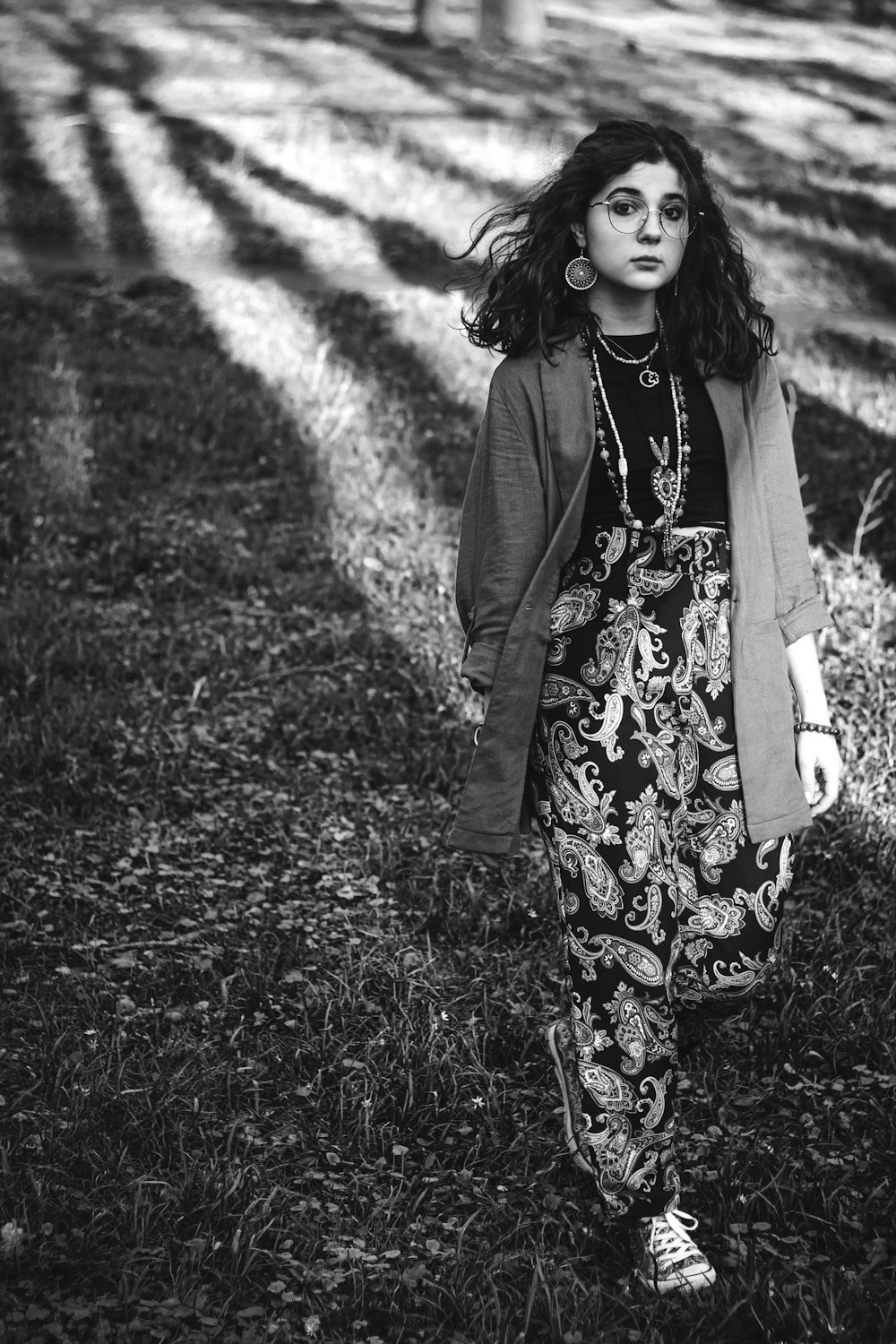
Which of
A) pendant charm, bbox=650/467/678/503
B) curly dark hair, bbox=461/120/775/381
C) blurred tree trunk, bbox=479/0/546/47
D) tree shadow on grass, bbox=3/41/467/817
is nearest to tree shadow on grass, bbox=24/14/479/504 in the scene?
tree shadow on grass, bbox=3/41/467/817

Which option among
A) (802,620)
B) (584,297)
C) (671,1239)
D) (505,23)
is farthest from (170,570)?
(505,23)

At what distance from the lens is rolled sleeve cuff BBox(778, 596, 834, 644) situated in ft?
10.7

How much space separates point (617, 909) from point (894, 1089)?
1225mm

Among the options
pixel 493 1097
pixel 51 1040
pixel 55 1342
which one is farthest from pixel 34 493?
pixel 55 1342

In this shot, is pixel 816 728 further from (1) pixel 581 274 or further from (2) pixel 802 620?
(1) pixel 581 274

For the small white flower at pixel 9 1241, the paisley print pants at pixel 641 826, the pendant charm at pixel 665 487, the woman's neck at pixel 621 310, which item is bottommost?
the small white flower at pixel 9 1241

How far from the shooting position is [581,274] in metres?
3.27

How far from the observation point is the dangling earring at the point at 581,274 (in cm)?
326

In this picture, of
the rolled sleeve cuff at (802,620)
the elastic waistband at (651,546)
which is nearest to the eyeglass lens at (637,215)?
the elastic waistband at (651,546)

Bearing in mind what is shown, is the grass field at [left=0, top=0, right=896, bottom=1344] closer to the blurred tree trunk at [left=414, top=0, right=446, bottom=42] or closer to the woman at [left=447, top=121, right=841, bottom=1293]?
the woman at [left=447, top=121, right=841, bottom=1293]

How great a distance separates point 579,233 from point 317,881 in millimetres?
2511

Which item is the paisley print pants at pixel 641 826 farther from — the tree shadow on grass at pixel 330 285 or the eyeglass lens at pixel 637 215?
the tree shadow on grass at pixel 330 285

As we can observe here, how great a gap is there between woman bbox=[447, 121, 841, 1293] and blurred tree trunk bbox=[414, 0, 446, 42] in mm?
21056

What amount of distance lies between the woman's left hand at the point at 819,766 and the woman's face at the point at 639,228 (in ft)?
3.56
